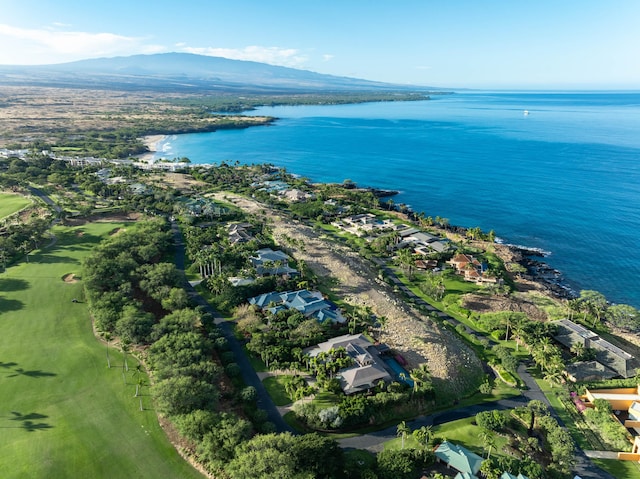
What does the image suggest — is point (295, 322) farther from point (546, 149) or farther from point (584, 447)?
point (546, 149)

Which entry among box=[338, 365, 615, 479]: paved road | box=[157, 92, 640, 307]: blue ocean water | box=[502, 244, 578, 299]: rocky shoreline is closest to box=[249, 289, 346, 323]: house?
box=[338, 365, 615, 479]: paved road

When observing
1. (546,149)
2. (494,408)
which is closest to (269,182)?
(494,408)

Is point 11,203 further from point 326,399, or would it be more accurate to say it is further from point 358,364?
point 358,364

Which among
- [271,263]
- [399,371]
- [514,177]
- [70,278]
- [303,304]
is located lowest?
[399,371]

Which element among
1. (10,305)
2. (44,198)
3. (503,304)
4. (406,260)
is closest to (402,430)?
(503,304)

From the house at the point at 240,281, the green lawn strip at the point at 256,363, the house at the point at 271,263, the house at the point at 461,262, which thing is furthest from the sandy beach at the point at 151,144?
the green lawn strip at the point at 256,363

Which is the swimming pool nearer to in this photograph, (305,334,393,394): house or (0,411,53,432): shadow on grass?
(305,334,393,394): house
